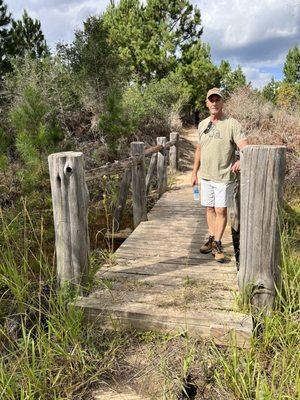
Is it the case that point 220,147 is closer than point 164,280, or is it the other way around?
point 164,280

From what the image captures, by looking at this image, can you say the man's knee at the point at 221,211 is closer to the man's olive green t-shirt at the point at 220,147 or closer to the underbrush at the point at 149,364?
the man's olive green t-shirt at the point at 220,147

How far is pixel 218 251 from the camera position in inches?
140

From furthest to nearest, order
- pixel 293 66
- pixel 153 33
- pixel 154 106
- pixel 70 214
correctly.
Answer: pixel 293 66 → pixel 153 33 → pixel 154 106 → pixel 70 214

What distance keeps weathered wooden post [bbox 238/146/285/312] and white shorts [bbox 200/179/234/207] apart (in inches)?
36.5

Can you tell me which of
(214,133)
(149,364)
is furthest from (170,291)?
(214,133)

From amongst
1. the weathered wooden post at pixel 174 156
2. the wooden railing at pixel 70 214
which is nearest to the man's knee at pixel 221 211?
the wooden railing at pixel 70 214

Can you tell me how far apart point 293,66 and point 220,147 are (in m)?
39.5

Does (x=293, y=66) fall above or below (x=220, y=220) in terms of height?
above

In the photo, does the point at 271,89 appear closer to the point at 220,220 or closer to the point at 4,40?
the point at 4,40

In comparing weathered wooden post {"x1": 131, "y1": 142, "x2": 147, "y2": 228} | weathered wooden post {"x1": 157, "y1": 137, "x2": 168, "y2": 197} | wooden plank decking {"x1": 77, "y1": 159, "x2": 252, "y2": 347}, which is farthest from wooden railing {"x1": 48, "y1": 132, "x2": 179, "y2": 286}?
weathered wooden post {"x1": 157, "y1": 137, "x2": 168, "y2": 197}

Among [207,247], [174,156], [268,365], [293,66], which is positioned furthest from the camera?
[293,66]

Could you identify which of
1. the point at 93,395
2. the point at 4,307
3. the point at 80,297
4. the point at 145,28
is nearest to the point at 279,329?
the point at 93,395

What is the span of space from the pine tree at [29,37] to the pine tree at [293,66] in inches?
1182

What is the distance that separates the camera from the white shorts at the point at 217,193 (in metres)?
3.37
